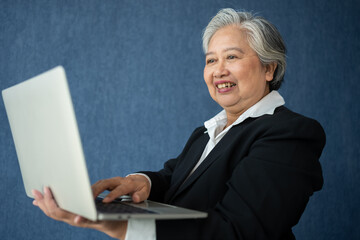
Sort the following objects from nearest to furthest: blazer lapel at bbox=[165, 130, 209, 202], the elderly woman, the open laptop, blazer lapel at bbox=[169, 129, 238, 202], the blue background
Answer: the open laptop, the elderly woman, blazer lapel at bbox=[169, 129, 238, 202], blazer lapel at bbox=[165, 130, 209, 202], the blue background

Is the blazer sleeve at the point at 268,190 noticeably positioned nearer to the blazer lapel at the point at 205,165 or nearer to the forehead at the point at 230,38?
the blazer lapel at the point at 205,165

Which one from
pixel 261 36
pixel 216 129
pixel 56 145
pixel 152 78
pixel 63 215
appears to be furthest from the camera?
pixel 152 78

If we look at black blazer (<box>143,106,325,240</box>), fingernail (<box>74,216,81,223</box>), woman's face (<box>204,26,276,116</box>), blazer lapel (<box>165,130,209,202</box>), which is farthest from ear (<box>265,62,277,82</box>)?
→ fingernail (<box>74,216,81,223</box>)

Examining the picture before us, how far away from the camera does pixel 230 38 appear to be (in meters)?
1.27

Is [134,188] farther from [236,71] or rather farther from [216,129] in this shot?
[236,71]

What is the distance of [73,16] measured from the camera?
7.52ft

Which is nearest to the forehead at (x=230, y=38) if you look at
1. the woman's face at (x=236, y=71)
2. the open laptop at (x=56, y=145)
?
the woman's face at (x=236, y=71)

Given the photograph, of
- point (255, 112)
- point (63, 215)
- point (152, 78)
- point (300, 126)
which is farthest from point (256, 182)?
point (152, 78)

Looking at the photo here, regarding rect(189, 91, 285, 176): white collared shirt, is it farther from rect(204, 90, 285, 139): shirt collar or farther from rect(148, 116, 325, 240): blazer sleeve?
rect(148, 116, 325, 240): blazer sleeve

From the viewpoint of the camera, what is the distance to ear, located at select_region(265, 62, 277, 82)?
4.33ft

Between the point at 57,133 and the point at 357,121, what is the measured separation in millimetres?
2056

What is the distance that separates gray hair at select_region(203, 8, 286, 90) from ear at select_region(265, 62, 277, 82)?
Result: 19mm

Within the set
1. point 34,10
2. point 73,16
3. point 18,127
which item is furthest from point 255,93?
point 34,10

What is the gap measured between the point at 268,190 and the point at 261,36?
601 mm
